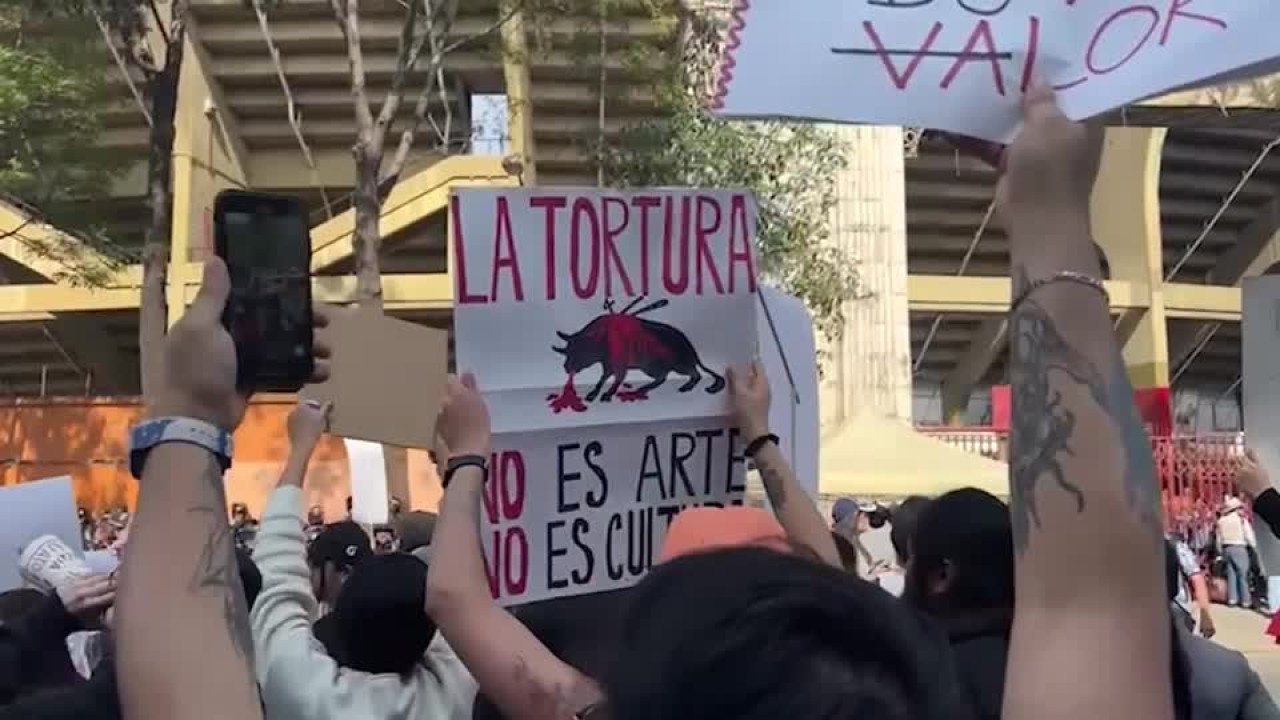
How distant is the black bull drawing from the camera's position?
3.58 meters

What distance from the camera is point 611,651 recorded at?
123cm

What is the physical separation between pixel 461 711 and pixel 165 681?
1222 mm

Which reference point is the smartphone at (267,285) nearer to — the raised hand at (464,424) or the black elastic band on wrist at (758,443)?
the raised hand at (464,424)

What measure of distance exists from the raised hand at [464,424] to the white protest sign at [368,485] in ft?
29.1

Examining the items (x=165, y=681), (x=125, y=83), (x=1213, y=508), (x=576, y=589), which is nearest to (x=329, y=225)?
(x=125, y=83)

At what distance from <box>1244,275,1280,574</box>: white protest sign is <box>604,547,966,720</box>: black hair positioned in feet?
9.57

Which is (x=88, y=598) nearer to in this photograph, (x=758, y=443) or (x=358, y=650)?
(x=358, y=650)

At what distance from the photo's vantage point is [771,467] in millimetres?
3391

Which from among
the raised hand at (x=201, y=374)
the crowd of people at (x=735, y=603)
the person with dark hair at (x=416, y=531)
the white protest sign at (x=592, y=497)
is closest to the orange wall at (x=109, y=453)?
the person with dark hair at (x=416, y=531)

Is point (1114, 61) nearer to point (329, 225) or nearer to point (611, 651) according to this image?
point (611, 651)

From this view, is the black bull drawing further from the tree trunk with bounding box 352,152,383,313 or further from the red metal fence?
the red metal fence

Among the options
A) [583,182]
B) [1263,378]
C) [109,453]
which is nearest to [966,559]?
[1263,378]

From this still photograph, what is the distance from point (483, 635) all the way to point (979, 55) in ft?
3.41

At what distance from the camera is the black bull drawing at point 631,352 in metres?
3.58
